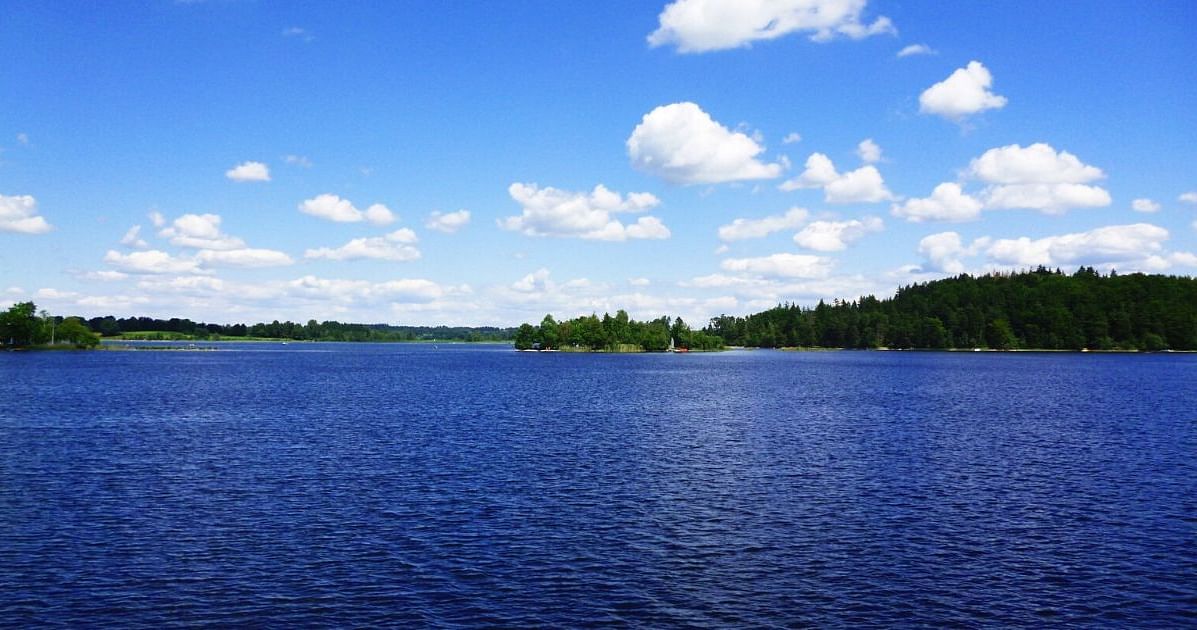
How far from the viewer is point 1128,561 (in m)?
36.2

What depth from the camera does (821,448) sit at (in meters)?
70.4

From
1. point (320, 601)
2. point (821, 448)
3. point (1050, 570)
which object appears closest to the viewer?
point (320, 601)

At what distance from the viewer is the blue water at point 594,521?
101ft

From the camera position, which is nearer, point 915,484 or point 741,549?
point 741,549

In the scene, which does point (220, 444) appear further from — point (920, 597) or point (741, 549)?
point (920, 597)

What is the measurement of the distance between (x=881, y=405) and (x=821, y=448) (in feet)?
159

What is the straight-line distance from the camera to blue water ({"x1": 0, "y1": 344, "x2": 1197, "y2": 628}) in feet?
101

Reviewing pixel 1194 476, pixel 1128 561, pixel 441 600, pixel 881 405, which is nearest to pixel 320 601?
pixel 441 600

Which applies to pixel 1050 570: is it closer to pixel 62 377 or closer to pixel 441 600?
pixel 441 600

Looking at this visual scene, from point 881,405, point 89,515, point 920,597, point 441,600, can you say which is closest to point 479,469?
point 89,515

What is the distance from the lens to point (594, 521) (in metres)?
43.3

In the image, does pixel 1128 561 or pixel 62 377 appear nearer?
pixel 1128 561

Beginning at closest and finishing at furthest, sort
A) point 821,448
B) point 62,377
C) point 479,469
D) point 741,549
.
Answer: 1. point 741,549
2. point 479,469
3. point 821,448
4. point 62,377

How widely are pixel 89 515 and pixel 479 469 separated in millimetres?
23473
